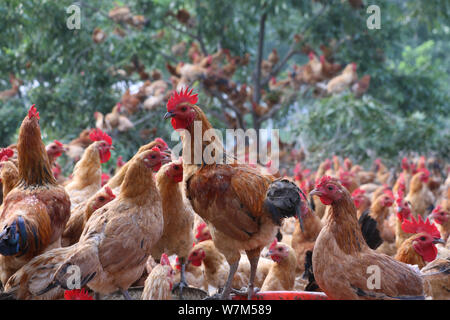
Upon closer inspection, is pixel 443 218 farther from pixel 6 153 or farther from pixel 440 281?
pixel 6 153

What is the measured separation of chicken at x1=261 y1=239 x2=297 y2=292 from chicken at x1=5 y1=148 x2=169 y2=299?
4.26ft

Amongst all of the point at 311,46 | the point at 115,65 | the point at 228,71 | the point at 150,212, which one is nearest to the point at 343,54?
the point at 311,46

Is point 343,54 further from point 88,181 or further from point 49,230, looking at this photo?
point 49,230

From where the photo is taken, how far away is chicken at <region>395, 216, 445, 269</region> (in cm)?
303

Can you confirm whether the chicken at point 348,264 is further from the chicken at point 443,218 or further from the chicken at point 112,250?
the chicken at point 443,218

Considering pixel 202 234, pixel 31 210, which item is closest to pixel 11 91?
pixel 202 234

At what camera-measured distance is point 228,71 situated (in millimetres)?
9383

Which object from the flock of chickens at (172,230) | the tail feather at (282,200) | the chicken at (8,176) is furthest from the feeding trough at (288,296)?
the chicken at (8,176)

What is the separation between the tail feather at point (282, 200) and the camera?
2.39 m

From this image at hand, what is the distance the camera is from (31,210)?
2.46m

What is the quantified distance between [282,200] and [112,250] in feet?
3.20

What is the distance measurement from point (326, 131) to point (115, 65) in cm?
462

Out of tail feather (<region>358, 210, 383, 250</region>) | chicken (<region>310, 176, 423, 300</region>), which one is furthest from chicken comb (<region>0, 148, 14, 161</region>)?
tail feather (<region>358, 210, 383, 250</region>)

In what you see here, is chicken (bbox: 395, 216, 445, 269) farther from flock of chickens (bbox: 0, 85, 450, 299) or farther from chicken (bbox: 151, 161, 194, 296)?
chicken (bbox: 151, 161, 194, 296)
